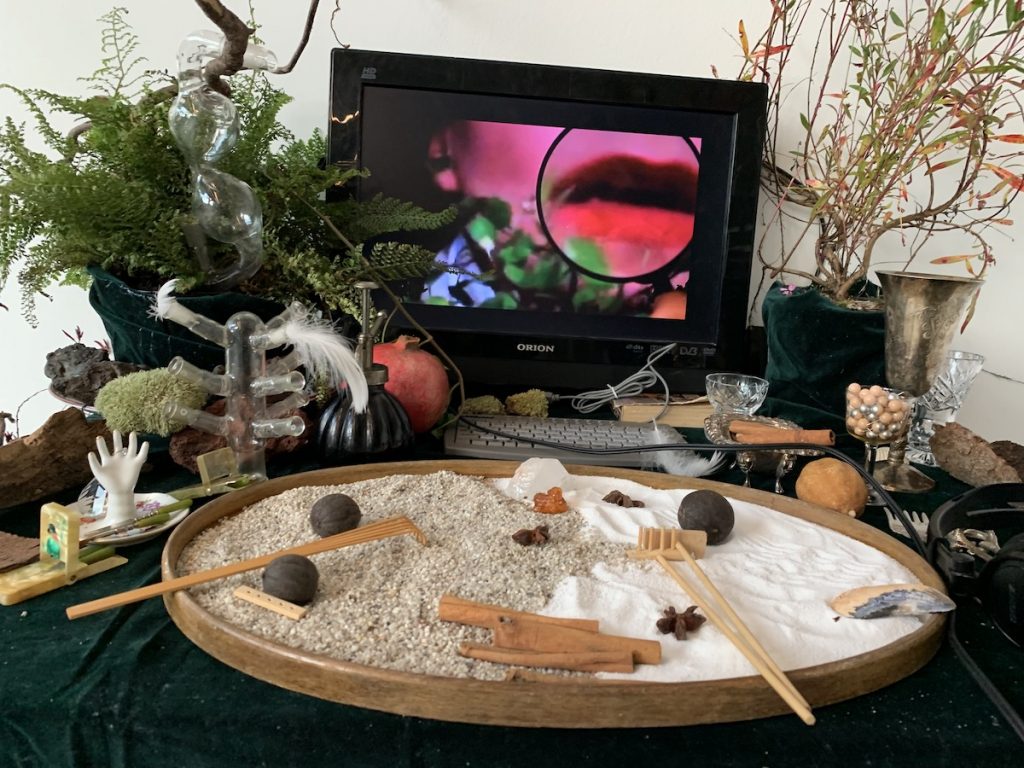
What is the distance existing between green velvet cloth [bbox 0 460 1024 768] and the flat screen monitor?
0.82 meters

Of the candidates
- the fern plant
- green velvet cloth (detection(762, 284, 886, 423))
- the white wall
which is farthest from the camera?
the white wall

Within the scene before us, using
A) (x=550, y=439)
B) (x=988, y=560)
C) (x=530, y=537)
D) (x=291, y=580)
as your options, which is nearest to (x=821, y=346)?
(x=550, y=439)

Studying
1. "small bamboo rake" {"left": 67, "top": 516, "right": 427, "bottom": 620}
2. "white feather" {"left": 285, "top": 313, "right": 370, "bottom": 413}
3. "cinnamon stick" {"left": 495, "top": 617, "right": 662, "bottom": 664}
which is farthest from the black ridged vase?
"cinnamon stick" {"left": 495, "top": 617, "right": 662, "bottom": 664}

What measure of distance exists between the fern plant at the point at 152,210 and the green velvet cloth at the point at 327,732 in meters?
0.55

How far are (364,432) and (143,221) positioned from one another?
383 millimetres

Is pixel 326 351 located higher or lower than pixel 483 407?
higher

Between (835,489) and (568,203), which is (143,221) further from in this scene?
(835,489)

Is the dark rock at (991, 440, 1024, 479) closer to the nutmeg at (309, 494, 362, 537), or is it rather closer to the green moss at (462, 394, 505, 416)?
the green moss at (462, 394, 505, 416)

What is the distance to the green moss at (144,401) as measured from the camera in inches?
34.8

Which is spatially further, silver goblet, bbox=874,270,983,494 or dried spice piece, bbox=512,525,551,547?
silver goblet, bbox=874,270,983,494

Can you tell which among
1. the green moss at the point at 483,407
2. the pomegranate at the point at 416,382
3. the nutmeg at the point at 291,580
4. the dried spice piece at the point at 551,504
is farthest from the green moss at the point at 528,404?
the nutmeg at the point at 291,580

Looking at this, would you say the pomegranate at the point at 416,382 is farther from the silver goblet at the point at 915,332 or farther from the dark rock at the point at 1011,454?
the dark rock at the point at 1011,454

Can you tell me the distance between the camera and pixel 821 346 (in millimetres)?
1148

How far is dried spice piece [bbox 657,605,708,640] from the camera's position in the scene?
0.54m
